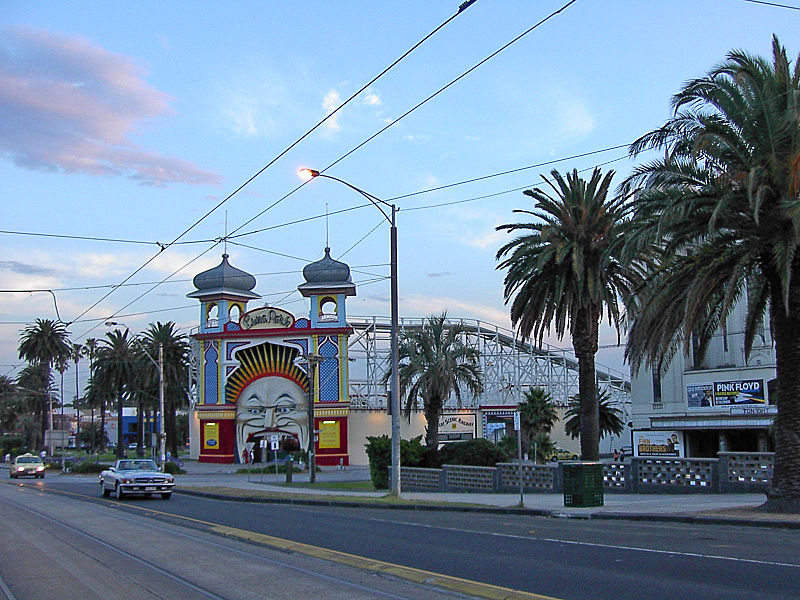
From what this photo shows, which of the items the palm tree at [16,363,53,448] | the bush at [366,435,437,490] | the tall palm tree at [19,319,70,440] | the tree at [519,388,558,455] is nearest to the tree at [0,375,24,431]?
the palm tree at [16,363,53,448]

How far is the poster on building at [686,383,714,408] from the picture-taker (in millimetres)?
43969

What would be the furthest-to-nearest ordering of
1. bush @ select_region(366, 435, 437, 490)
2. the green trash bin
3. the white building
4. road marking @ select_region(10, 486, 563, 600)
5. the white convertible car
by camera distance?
the white building < bush @ select_region(366, 435, 437, 490) < the white convertible car < the green trash bin < road marking @ select_region(10, 486, 563, 600)

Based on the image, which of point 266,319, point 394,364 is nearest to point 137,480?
point 394,364

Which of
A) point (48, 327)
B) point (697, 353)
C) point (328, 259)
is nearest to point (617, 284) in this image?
point (697, 353)

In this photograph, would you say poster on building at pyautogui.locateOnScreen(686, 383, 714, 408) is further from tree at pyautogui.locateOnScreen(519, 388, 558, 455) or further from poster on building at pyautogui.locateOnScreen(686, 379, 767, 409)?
tree at pyautogui.locateOnScreen(519, 388, 558, 455)

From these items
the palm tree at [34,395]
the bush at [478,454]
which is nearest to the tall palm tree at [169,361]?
the palm tree at [34,395]

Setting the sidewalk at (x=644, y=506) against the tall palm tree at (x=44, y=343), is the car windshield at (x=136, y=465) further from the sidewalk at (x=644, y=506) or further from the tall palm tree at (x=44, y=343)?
the tall palm tree at (x=44, y=343)

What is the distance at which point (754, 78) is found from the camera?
760 inches

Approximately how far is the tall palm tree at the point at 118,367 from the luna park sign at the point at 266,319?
41.3 feet

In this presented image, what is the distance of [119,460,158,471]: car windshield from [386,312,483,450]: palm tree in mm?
16556

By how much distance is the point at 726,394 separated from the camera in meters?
43.2

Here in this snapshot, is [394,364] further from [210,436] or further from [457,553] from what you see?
[210,436]

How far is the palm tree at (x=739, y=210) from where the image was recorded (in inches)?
745

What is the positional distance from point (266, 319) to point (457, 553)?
58.2m
